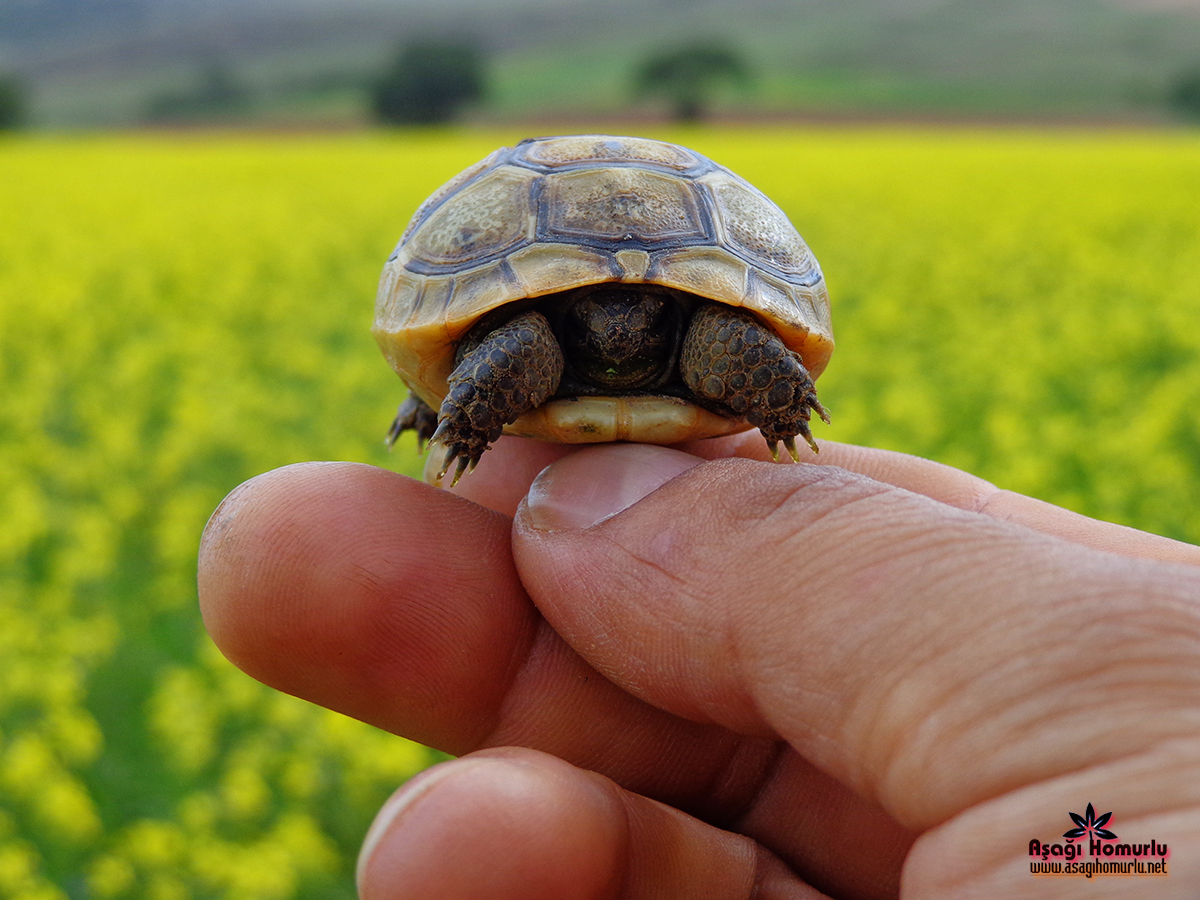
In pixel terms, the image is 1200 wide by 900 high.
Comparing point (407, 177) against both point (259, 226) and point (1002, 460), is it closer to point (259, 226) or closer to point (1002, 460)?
point (259, 226)

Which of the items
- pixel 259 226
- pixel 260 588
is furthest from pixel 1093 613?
pixel 259 226

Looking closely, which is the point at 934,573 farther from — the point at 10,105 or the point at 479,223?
the point at 10,105

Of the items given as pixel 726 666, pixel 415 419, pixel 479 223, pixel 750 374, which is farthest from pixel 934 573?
pixel 415 419

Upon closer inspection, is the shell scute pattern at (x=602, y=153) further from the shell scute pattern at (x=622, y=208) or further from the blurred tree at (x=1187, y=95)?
the blurred tree at (x=1187, y=95)

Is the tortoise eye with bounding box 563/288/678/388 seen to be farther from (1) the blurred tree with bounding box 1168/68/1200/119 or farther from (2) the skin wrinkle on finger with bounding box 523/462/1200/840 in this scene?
(1) the blurred tree with bounding box 1168/68/1200/119

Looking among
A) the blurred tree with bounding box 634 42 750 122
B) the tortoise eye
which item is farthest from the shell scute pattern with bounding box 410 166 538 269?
the blurred tree with bounding box 634 42 750 122

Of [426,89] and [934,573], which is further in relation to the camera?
[426,89]

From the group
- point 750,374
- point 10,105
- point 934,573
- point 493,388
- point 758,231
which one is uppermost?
point 10,105
